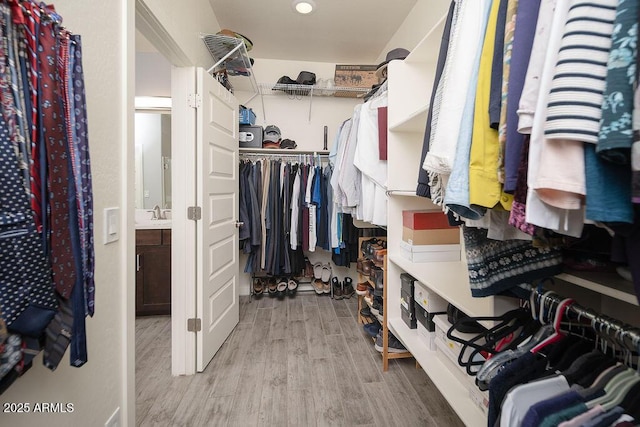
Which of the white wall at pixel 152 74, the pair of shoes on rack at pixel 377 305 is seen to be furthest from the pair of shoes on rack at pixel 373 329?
the white wall at pixel 152 74

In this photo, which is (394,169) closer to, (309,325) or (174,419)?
(309,325)

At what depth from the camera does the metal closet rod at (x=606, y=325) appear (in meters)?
0.57

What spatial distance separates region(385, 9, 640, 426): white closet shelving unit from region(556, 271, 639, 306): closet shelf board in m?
0.03

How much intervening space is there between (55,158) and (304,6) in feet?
7.35

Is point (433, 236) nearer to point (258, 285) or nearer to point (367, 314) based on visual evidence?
point (367, 314)

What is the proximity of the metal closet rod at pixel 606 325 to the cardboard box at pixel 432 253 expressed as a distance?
2.58ft

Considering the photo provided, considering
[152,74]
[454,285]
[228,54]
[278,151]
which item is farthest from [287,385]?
[152,74]

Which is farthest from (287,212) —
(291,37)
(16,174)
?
(16,174)

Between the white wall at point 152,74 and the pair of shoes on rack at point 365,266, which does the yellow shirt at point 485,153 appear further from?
the white wall at point 152,74

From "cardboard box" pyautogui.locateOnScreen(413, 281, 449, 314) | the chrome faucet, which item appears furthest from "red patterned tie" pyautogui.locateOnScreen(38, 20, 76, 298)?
the chrome faucet

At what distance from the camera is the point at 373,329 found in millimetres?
2117

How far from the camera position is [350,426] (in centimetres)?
135

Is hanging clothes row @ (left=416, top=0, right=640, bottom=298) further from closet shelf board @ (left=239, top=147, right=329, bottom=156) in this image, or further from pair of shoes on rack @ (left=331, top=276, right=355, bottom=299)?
pair of shoes on rack @ (left=331, top=276, right=355, bottom=299)

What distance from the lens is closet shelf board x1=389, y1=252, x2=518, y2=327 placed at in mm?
929
